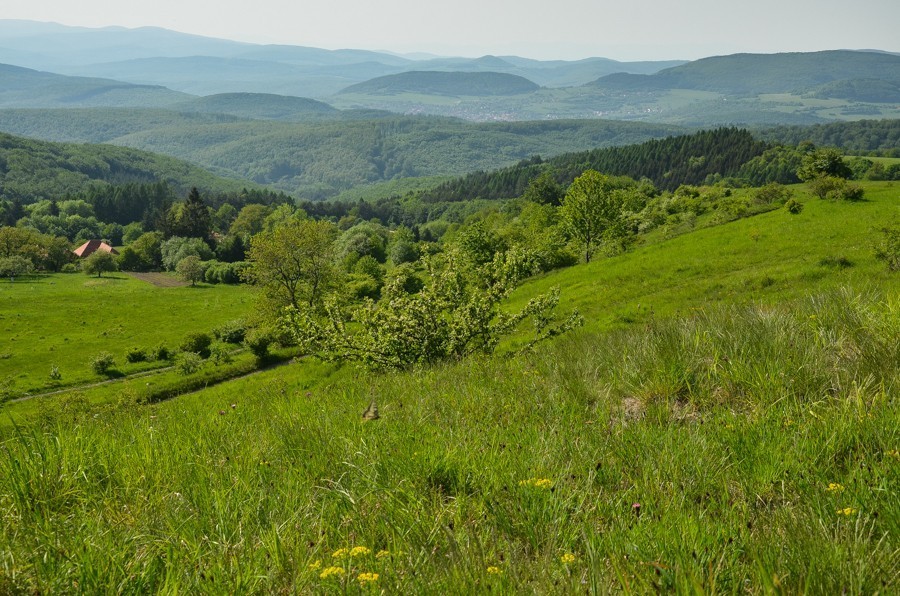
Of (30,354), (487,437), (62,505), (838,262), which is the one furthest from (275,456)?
(30,354)

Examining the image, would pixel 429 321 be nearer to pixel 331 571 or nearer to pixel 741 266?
pixel 331 571

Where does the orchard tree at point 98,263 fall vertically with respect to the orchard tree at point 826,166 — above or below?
below

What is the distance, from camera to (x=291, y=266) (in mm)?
60281

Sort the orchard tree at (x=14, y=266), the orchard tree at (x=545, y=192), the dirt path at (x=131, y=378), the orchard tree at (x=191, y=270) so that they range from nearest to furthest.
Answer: the dirt path at (x=131, y=378) < the orchard tree at (x=14, y=266) < the orchard tree at (x=191, y=270) < the orchard tree at (x=545, y=192)

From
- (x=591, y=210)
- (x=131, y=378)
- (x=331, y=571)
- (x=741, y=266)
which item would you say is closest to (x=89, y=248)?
(x=131, y=378)

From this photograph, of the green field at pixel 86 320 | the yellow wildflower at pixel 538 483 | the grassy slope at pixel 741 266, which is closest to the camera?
the yellow wildflower at pixel 538 483

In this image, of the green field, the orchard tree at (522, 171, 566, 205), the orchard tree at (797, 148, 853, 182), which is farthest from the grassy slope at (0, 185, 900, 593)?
the orchard tree at (522, 171, 566, 205)

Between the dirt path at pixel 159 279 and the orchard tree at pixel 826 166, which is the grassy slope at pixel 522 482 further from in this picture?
the dirt path at pixel 159 279

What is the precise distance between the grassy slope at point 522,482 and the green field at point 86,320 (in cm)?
5993

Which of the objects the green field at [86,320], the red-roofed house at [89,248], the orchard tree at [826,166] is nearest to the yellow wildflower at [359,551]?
Answer: the green field at [86,320]

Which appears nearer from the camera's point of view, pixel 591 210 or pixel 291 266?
pixel 591 210

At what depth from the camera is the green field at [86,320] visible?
60406 mm

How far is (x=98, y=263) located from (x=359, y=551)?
475 feet

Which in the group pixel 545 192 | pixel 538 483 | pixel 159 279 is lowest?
pixel 159 279
